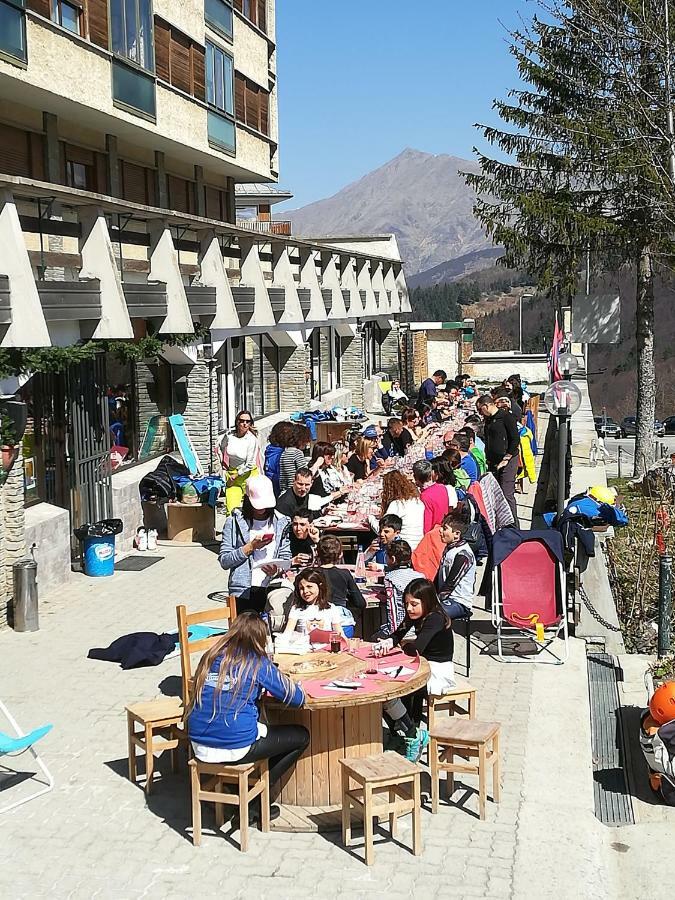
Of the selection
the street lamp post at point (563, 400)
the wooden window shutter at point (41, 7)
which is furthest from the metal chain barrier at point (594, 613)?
the wooden window shutter at point (41, 7)

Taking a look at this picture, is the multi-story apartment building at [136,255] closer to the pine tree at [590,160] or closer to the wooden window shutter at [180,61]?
the wooden window shutter at [180,61]

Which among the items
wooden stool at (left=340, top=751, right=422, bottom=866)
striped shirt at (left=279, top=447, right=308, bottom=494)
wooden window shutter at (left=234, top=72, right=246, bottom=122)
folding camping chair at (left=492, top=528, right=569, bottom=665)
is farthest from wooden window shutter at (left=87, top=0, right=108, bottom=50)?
wooden stool at (left=340, top=751, right=422, bottom=866)

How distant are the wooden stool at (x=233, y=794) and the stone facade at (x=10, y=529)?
5598mm

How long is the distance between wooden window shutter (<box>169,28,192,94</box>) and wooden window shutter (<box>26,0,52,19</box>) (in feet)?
17.6

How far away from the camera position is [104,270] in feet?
43.9

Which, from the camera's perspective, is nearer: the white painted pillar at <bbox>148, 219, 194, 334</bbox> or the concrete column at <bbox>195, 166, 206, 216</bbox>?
the white painted pillar at <bbox>148, 219, 194, 334</bbox>

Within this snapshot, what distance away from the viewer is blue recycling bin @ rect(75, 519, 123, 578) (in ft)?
47.7

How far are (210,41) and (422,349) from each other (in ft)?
68.9

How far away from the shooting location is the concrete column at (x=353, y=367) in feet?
118

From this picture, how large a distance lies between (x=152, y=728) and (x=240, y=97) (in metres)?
22.7

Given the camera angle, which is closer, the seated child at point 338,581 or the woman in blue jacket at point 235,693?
the woman in blue jacket at point 235,693

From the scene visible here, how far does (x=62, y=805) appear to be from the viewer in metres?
7.62

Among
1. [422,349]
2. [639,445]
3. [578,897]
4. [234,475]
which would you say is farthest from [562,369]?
[422,349]

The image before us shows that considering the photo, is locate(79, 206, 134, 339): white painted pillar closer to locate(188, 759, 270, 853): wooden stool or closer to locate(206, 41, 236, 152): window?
locate(188, 759, 270, 853): wooden stool
